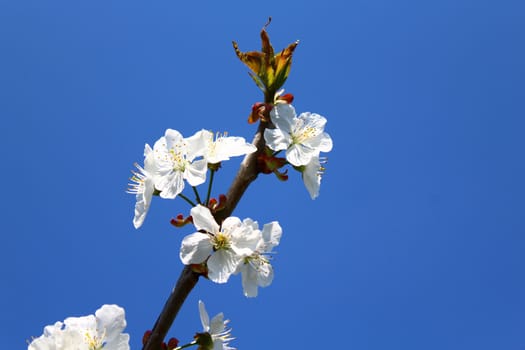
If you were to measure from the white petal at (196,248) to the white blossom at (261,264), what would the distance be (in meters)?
0.25

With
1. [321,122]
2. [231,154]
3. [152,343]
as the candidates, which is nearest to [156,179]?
[231,154]

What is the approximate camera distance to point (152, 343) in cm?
212

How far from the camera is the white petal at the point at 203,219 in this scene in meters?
2.11

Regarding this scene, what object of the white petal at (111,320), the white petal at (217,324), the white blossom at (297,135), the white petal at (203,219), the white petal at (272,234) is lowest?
the white petal at (111,320)

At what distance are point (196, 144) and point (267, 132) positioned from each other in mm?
316

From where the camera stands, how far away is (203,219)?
212 cm

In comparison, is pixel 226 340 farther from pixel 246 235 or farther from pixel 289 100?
pixel 289 100

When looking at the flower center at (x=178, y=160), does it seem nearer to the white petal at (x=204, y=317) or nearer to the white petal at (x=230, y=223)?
the white petal at (x=230, y=223)

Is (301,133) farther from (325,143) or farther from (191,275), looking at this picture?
(191,275)

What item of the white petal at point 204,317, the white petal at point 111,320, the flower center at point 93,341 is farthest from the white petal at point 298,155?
the flower center at point 93,341

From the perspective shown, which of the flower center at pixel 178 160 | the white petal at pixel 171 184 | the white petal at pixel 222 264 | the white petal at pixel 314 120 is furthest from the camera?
the white petal at pixel 314 120

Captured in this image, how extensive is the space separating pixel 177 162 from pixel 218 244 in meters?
0.43

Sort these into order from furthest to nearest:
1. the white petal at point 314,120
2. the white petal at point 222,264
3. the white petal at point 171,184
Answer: the white petal at point 314,120, the white petal at point 171,184, the white petal at point 222,264

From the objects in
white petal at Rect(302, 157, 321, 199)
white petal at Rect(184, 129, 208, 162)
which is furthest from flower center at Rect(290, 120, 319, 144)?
white petal at Rect(184, 129, 208, 162)
